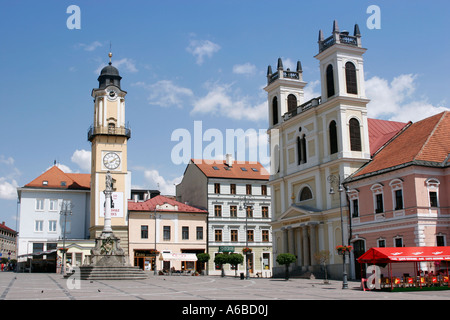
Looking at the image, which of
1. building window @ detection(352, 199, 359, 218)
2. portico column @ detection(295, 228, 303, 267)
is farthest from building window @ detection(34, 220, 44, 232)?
building window @ detection(352, 199, 359, 218)

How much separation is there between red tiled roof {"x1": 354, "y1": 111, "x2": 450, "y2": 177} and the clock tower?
29.3 metres

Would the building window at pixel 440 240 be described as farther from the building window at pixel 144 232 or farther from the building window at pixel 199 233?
the building window at pixel 144 232

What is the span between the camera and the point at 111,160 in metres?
60.0

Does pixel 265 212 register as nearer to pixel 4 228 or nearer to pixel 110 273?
pixel 110 273

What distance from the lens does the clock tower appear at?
5791 centimetres

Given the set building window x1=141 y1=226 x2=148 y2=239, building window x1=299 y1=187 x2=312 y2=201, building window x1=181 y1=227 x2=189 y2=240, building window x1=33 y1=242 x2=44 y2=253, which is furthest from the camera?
building window x1=33 y1=242 x2=44 y2=253

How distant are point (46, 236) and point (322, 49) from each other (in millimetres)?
41835

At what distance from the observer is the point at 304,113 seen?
46.1 m

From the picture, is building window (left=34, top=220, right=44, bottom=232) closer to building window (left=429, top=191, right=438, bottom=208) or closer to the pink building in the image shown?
the pink building

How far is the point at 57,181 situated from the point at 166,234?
716 inches

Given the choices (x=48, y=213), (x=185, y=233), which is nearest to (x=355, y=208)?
(x=185, y=233)

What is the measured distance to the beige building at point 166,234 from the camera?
190ft

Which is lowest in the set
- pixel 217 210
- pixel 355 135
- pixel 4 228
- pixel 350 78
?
pixel 217 210
